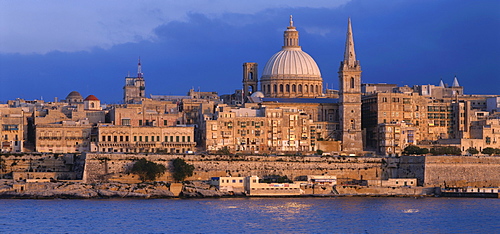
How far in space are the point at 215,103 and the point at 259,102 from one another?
384 cm

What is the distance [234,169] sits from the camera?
81.6 metres

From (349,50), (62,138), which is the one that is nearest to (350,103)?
(349,50)

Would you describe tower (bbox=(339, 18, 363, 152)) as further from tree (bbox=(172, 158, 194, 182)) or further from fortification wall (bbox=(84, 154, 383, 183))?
tree (bbox=(172, 158, 194, 182))

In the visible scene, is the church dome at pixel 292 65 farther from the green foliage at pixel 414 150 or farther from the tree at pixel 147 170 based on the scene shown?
the tree at pixel 147 170

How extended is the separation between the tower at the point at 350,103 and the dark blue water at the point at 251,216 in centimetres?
1951

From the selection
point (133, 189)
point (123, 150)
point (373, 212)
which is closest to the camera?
point (373, 212)

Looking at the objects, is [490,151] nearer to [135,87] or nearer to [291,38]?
[291,38]

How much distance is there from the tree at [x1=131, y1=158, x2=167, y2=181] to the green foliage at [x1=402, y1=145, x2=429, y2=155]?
2056 centimetres

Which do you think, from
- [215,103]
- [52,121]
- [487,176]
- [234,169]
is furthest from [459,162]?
[52,121]

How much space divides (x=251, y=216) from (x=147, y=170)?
18.1 meters

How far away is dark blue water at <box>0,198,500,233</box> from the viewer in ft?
185

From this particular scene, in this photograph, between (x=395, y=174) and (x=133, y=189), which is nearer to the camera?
(x=133, y=189)

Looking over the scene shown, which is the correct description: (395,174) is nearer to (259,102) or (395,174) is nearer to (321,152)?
(321,152)

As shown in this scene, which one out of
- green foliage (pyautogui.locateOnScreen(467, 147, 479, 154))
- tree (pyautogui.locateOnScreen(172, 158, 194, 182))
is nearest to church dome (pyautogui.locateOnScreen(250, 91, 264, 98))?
green foliage (pyautogui.locateOnScreen(467, 147, 479, 154))
